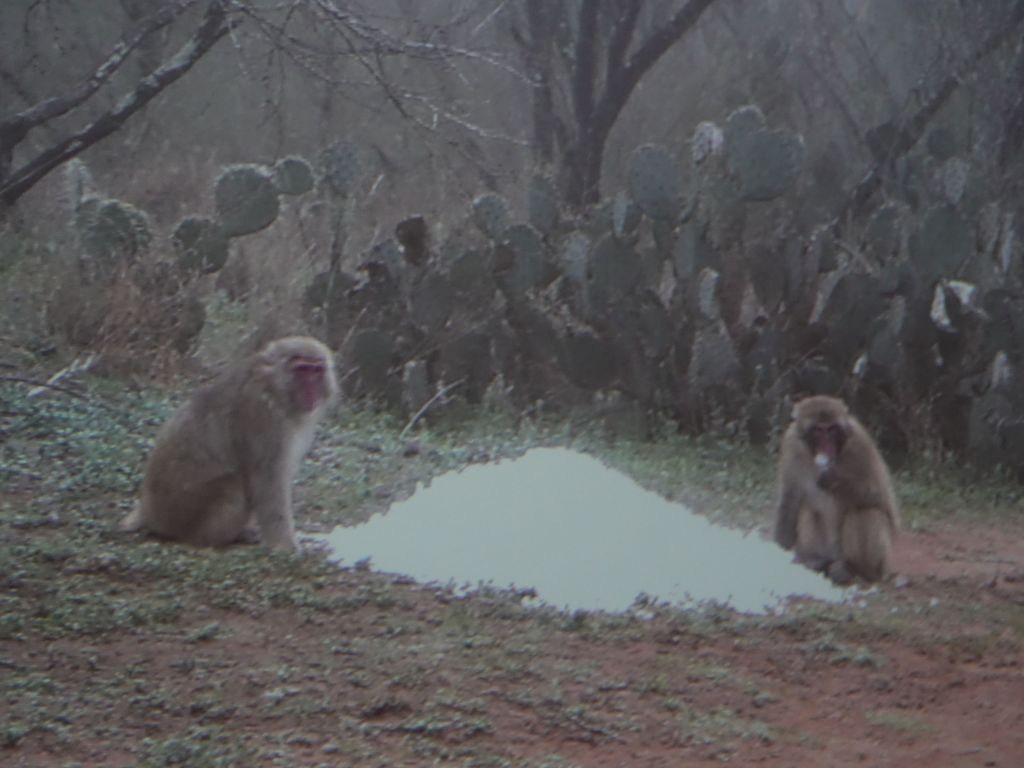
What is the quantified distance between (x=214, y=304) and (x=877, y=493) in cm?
455

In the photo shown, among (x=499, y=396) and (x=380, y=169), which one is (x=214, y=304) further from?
(x=380, y=169)

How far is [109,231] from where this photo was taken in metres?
8.81

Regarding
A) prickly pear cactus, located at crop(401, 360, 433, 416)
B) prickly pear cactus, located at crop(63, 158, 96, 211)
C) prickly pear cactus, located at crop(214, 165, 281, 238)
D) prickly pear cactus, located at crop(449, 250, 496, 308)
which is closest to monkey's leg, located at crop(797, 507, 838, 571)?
prickly pear cactus, located at crop(401, 360, 433, 416)

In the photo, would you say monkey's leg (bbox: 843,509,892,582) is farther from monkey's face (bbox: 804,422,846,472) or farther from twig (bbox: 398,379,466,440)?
twig (bbox: 398,379,466,440)

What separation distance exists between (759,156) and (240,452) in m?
3.73

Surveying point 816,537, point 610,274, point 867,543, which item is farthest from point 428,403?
point 867,543

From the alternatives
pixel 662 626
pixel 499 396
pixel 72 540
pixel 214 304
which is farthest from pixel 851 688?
pixel 214 304

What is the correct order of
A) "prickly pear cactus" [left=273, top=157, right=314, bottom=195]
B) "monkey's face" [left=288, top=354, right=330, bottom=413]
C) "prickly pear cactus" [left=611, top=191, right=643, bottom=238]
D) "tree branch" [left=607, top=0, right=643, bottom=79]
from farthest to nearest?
"tree branch" [left=607, top=0, right=643, bottom=79]
"prickly pear cactus" [left=273, top=157, right=314, bottom=195]
"prickly pear cactus" [left=611, top=191, right=643, bottom=238]
"monkey's face" [left=288, top=354, right=330, bottom=413]

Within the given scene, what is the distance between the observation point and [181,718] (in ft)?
10.9

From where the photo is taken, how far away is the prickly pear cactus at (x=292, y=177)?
347 inches

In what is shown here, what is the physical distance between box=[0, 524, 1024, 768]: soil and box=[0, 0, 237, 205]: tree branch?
527cm

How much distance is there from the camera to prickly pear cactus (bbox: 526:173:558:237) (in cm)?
923

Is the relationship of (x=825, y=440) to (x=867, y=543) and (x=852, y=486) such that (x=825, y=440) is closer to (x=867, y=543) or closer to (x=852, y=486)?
(x=852, y=486)

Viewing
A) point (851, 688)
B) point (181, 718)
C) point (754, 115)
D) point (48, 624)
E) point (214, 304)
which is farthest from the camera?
point (214, 304)
